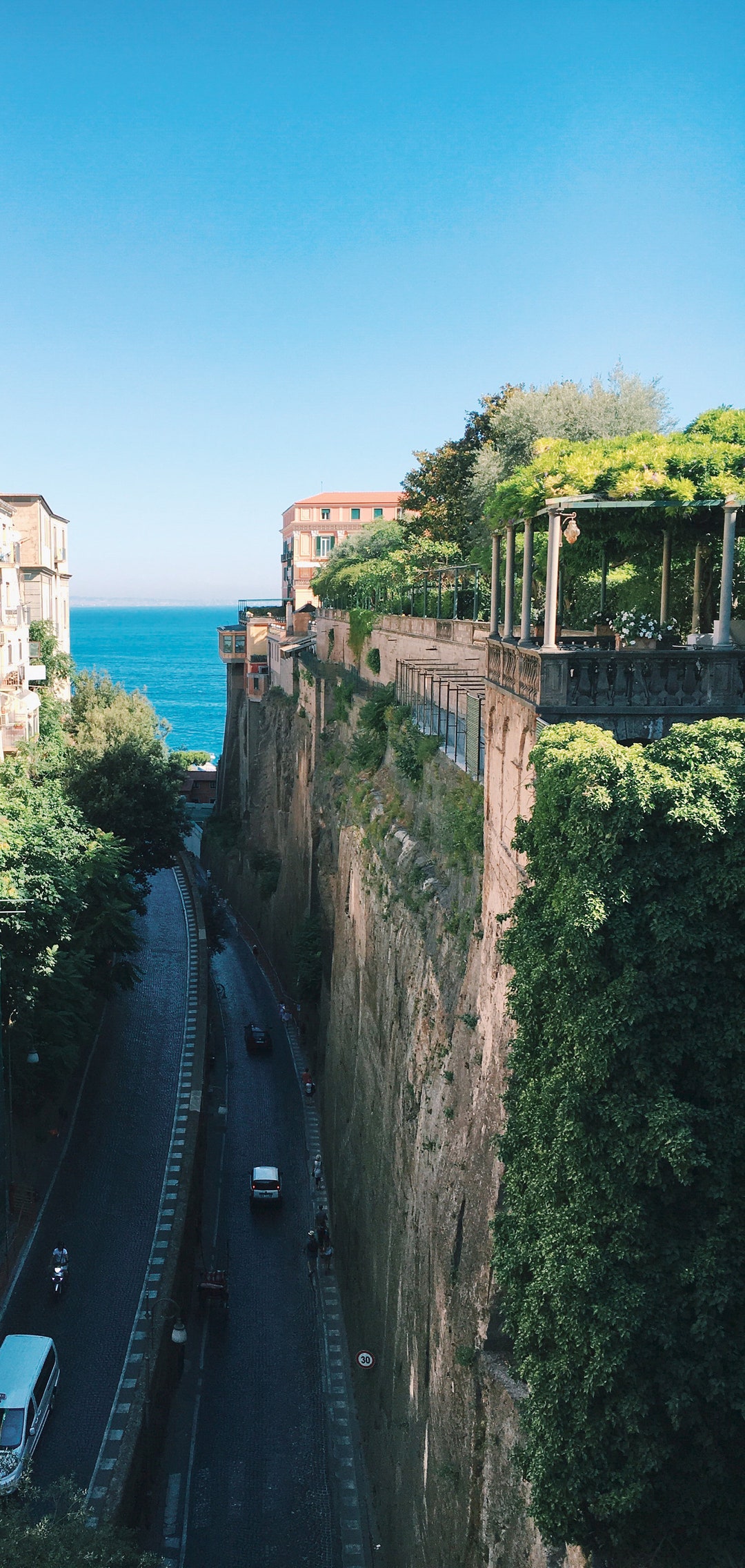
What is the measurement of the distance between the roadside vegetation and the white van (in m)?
5.76

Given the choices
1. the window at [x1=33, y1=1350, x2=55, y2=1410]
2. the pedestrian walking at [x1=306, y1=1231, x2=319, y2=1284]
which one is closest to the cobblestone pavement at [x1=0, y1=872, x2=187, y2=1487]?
the window at [x1=33, y1=1350, x2=55, y2=1410]

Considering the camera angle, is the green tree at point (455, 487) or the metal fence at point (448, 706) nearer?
the metal fence at point (448, 706)

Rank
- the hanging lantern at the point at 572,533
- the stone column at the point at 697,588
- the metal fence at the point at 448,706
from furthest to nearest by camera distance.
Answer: the metal fence at the point at 448,706 < the stone column at the point at 697,588 < the hanging lantern at the point at 572,533

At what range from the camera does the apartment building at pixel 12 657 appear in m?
34.6

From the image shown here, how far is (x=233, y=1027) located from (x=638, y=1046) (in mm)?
32371

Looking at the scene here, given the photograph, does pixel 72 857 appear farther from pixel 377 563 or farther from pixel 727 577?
pixel 377 563

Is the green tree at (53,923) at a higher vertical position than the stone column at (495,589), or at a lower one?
lower

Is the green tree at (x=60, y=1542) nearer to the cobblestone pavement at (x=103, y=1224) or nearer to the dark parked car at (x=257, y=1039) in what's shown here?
the cobblestone pavement at (x=103, y=1224)

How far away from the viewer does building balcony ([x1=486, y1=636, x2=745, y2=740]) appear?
1059 cm

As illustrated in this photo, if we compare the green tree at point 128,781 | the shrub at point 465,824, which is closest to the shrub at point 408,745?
the shrub at point 465,824

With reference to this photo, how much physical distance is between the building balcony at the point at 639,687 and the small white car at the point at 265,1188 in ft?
68.0

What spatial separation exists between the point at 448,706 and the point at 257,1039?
1929cm

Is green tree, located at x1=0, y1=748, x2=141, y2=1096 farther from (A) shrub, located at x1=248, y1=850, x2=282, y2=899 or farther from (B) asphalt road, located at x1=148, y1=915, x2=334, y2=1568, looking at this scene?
(A) shrub, located at x1=248, y1=850, x2=282, y2=899

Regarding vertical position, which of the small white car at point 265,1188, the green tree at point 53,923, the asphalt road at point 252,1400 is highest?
the green tree at point 53,923
